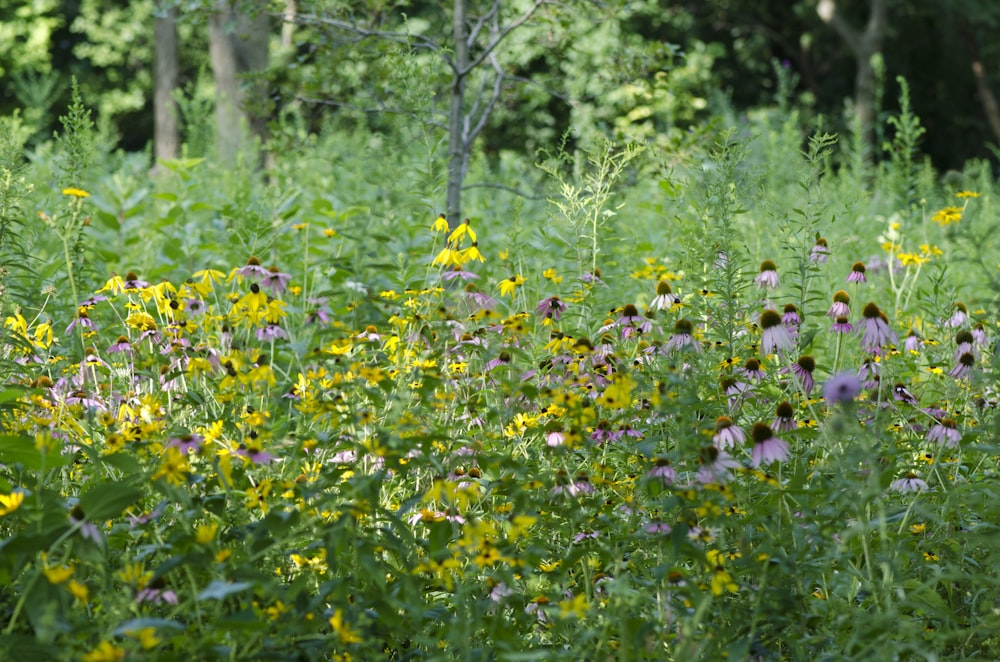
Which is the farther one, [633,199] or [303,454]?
[633,199]

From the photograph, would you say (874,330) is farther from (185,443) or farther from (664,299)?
(185,443)

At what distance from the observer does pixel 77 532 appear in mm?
1603

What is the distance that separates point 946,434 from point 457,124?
95.2 inches

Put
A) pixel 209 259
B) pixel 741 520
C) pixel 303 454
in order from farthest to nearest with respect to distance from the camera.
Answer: pixel 209 259 < pixel 303 454 < pixel 741 520

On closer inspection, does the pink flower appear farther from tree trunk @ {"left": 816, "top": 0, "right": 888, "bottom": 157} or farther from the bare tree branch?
tree trunk @ {"left": 816, "top": 0, "right": 888, "bottom": 157}

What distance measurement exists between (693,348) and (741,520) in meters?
0.47

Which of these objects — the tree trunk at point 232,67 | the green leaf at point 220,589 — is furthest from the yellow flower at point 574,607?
the tree trunk at point 232,67

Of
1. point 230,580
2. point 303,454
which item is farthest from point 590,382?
point 230,580

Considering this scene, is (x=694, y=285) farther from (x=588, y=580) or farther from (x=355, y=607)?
(x=355, y=607)

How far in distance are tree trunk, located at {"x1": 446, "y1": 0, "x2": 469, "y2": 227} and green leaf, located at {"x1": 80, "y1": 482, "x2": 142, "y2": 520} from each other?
2.48 metres

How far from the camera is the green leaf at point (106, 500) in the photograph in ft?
5.05

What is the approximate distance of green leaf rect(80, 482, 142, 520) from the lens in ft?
5.05

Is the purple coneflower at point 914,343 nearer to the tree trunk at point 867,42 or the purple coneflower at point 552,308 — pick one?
the purple coneflower at point 552,308

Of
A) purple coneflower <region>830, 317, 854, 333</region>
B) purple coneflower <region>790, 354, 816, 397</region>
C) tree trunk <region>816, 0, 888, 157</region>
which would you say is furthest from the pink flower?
tree trunk <region>816, 0, 888, 157</region>
